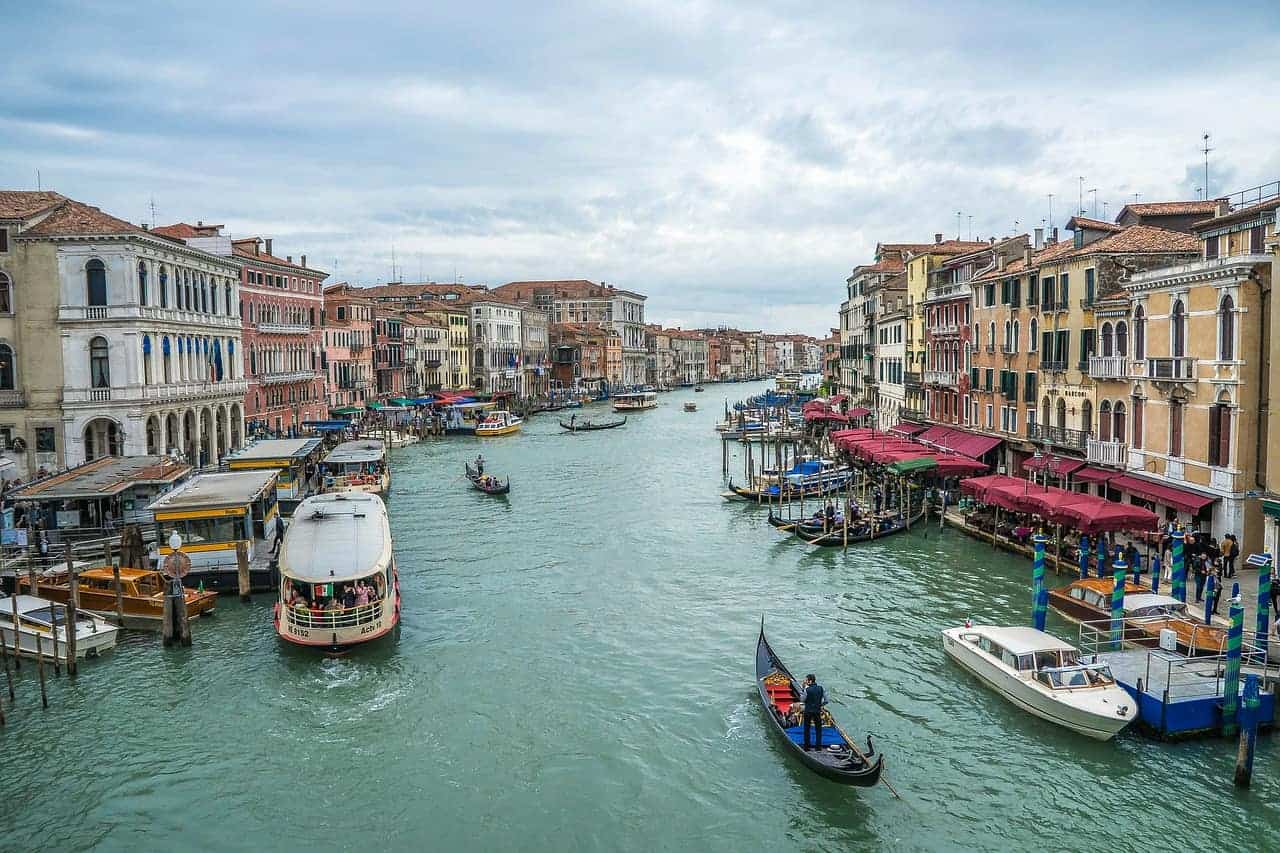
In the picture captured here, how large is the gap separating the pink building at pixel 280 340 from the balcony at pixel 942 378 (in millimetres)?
26522

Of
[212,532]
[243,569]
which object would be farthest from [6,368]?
[243,569]

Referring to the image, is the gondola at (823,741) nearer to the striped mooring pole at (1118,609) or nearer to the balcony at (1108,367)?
the striped mooring pole at (1118,609)

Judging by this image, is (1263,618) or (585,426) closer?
(1263,618)

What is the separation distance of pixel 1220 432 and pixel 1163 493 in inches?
74.2

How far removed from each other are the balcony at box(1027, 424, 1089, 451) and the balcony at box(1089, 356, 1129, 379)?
166 centimetres

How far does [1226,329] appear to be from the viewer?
1909 centimetres

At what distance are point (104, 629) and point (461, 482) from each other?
2184 centimetres

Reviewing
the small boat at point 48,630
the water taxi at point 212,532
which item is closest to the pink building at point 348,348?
the water taxi at point 212,532

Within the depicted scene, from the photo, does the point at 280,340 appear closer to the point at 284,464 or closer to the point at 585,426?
the point at 284,464

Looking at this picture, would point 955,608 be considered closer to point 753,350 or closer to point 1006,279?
point 1006,279

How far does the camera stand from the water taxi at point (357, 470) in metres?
32.7

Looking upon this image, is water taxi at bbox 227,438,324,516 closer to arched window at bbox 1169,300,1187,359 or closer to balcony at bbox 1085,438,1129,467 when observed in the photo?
balcony at bbox 1085,438,1129,467

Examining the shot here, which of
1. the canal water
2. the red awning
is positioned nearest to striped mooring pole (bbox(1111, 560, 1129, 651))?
Result: the canal water

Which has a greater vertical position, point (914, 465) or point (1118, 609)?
point (914, 465)
